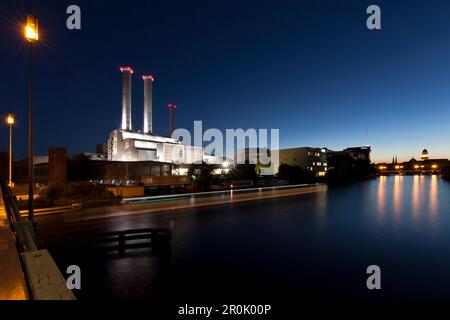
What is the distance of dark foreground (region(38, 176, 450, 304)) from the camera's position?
8195 mm

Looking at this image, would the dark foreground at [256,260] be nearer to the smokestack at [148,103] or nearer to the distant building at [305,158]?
the smokestack at [148,103]

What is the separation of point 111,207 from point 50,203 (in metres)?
4.55

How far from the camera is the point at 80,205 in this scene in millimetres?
20641

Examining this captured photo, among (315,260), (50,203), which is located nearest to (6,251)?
(315,260)

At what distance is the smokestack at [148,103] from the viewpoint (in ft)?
305

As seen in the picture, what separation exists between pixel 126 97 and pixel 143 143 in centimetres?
1626

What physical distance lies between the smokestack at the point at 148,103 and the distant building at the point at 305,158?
162 feet

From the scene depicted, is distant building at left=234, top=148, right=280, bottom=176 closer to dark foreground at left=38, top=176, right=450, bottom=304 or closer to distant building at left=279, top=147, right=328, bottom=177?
distant building at left=279, top=147, right=328, bottom=177

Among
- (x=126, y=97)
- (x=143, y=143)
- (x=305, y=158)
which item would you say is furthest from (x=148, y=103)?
(x=305, y=158)

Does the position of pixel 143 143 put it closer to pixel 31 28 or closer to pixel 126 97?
pixel 126 97

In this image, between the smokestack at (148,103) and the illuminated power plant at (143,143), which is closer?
the illuminated power plant at (143,143)

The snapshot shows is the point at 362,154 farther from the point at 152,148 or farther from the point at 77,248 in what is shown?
the point at 77,248

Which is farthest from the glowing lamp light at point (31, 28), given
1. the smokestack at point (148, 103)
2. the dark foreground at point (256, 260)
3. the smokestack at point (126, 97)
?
the smokestack at point (148, 103)
